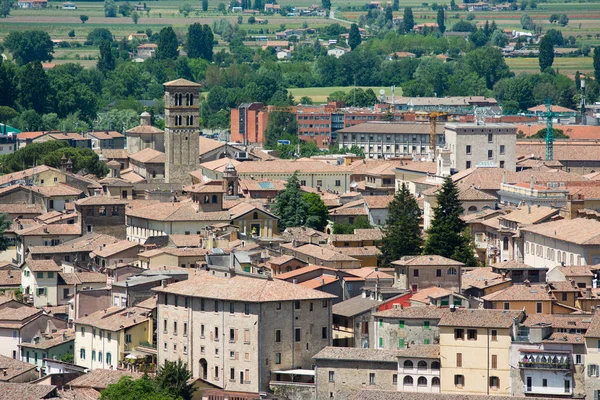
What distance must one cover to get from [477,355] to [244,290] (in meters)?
7.68

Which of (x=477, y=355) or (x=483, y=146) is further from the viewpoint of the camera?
(x=483, y=146)

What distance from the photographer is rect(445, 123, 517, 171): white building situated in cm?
9888

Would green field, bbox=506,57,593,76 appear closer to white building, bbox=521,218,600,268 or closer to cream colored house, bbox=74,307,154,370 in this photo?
white building, bbox=521,218,600,268

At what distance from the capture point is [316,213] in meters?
85.8

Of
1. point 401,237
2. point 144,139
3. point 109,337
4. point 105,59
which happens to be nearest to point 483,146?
point 144,139

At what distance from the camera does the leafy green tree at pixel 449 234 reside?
72.0 meters

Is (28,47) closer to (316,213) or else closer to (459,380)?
(316,213)

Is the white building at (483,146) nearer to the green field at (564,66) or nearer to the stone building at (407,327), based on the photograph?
the stone building at (407,327)

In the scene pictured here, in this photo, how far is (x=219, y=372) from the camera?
59531mm

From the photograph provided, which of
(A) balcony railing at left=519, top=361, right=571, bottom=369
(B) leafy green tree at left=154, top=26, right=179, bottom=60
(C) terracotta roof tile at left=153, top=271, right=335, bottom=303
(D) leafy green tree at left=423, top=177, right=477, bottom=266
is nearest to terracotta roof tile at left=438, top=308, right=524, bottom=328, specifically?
(A) balcony railing at left=519, top=361, right=571, bottom=369

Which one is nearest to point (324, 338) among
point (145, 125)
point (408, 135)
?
point (145, 125)

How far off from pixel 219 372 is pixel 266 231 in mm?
22787

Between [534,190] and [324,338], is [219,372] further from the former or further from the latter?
[534,190]

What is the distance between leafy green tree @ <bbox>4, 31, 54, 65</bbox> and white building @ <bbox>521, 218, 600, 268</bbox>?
127 m
